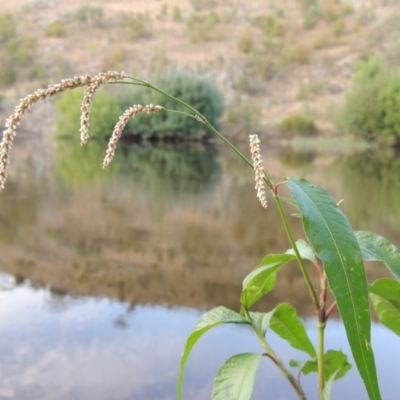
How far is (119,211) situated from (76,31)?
1385 cm

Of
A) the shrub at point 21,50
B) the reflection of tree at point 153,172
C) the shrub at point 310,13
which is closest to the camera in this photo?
the reflection of tree at point 153,172

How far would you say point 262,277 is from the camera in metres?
0.50

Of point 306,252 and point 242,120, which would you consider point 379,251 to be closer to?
point 306,252

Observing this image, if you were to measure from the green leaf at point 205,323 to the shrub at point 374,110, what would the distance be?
7.55 meters

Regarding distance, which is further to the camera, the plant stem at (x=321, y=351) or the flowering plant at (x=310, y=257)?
the plant stem at (x=321, y=351)

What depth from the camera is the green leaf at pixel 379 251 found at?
42cm

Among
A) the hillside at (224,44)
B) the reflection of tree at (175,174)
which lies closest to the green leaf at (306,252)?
the reflection of tree at (175,174)

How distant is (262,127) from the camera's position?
9.44 metres

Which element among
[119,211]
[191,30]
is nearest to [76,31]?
[191,30]

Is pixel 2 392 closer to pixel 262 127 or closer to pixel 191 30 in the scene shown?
pixel 262 127

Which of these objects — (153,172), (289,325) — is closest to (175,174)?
(153,172)

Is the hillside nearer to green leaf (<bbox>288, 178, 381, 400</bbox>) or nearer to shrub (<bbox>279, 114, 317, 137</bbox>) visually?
shrub (<bbox>279, 114, 317, 137</bbox>)

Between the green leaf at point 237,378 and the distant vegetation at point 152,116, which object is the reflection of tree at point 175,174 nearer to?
the green leaf at point 237,378

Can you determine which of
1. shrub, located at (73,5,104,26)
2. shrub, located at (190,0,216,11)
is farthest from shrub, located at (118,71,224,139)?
shrub, located at (190,0,216,11)
